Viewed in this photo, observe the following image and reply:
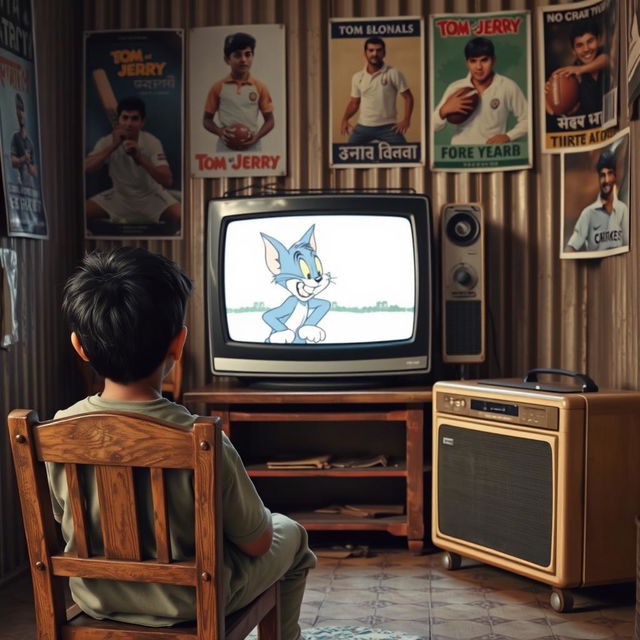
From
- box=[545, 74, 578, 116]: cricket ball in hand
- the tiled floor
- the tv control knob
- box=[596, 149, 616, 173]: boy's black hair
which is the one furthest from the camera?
box=[545, 74, 578, 116]: cricket ball in hand

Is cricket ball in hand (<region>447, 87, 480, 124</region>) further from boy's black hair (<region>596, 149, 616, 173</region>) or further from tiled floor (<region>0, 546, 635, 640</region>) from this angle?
tiled floor (<region>0, 546, 635, 640</region>)

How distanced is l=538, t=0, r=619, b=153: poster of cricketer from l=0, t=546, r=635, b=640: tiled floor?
1.73 m

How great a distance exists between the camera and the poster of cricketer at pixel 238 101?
12.0ft

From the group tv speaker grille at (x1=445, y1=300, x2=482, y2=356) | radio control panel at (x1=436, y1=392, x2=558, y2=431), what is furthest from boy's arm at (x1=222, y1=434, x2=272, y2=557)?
tv speaker grille at (x1=445, y1=300, x2=482, y2=356)

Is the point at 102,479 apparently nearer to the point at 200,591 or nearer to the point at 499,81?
the point at 200,591

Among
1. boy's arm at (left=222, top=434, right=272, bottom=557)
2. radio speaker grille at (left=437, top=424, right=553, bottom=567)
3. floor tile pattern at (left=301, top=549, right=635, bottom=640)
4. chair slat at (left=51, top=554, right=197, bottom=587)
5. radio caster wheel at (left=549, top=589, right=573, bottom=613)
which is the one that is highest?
boy's arm at (left=222, top=434, right=272, bottom=557)

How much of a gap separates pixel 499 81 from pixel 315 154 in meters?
0.82

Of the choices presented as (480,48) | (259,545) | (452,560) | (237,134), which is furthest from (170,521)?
(480,48)

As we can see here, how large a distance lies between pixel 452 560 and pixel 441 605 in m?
0.37

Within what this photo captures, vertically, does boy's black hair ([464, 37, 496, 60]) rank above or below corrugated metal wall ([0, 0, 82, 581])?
above

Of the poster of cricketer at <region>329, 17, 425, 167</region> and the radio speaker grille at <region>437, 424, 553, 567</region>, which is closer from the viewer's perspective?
the radio speaker grille at <region>437, 424, 553, 567</region>

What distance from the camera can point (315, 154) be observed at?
12.0ft

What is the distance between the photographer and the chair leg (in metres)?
1.66

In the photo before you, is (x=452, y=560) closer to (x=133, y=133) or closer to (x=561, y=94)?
(x=561, y=94)
